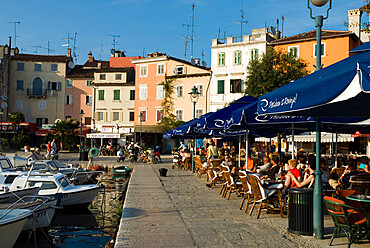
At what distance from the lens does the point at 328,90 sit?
204 inches

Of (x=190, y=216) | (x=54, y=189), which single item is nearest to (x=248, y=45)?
(x=54, y=189)

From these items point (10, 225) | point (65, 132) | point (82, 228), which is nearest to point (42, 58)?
point (65, 132)

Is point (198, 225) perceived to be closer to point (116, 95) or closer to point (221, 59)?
point (221, 59)

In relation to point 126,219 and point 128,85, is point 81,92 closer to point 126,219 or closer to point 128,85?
point 128,85

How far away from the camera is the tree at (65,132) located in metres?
51.9

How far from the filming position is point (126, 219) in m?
9.47

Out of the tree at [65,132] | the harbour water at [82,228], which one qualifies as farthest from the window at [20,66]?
the harbour water at [82,228]

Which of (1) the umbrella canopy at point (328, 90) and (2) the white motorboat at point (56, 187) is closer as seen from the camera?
(1) the umbrella canopy at point (328, 90)

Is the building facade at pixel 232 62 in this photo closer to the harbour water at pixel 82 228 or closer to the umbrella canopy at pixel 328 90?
the harbour water at pixel 82 228

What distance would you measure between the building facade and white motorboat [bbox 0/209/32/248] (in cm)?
Result: 3663

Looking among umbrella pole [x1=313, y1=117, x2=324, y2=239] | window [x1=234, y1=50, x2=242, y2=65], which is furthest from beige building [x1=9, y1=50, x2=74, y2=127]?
umbrella pole [x1=313, y1=117, x2=324, y2=239]

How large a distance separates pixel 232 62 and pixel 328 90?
4121 centimetres

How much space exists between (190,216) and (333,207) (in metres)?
3.90

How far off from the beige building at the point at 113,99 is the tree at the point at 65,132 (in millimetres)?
5748
